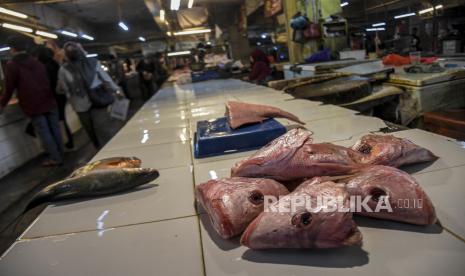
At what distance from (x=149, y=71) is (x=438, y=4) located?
1030 cm

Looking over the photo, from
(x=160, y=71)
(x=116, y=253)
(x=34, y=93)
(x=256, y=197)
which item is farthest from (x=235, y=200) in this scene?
(x=160, y=71)

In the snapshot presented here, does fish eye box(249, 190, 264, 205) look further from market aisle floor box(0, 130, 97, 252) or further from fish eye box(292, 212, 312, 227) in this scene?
market aisle floor box(0, 130, 97, 252)

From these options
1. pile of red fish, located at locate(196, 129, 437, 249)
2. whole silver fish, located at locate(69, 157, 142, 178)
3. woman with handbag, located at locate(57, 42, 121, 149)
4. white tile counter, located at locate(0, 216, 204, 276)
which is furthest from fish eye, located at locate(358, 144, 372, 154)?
woman with handbag, located at locate(57, 42, 121, 149)

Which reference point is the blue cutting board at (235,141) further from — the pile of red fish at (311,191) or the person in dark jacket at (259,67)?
the person in dark jacket at (259,67)

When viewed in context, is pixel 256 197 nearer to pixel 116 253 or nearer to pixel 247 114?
pixel 116 253

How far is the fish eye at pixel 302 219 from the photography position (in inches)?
31.9

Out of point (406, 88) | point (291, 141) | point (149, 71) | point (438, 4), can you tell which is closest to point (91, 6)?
point (149, 71)

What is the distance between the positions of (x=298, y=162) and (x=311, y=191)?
236 millimetres

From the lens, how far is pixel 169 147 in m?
2.11

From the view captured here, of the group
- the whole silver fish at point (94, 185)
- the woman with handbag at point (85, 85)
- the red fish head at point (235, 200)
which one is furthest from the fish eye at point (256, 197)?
the woman with handbag at point (85, 85)

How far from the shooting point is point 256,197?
3.26 feet

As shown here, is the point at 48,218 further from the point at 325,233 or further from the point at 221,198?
the point at 325,233

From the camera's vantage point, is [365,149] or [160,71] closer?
[365,149]

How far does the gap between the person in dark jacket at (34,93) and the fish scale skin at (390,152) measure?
5.08 metres
